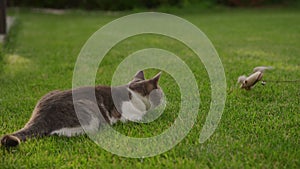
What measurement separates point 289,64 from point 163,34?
3728 millimetres

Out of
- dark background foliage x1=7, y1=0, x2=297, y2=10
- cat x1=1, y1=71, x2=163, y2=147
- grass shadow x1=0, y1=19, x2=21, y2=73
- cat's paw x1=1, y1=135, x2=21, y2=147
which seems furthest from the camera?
dark background foliage x1=7, y1=0, x2=297, y2=10

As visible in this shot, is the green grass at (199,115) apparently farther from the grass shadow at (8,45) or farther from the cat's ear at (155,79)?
the cat's ear at (155,79)

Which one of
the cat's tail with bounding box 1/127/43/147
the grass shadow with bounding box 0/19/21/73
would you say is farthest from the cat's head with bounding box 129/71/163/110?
the grass shadow with bounding box 0/19/21/73

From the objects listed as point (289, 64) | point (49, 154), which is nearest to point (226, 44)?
point (289, 64)

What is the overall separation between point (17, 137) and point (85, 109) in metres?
0.48

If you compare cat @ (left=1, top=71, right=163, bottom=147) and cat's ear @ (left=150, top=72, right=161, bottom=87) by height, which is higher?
cat's ear @ (left=150, top=72, right=161, bottom=87)

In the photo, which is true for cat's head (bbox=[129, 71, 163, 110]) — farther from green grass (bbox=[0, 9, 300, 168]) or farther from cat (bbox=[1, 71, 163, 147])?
green grass (bbox=[0, 9, 300, 168])

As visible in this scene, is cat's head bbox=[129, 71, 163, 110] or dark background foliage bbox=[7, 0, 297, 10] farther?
dark background foliage bbox=[7, 0, 297, 10]

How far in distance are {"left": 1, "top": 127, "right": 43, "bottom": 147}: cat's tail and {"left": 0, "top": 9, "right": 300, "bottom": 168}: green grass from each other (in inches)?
2.0

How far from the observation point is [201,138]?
2576mm

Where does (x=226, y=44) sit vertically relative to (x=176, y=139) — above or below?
below

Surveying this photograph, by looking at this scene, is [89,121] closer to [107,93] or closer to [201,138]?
[107,93]

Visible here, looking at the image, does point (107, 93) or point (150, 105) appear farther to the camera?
point (150, 105)

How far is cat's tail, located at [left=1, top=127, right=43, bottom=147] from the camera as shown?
7.89ft
